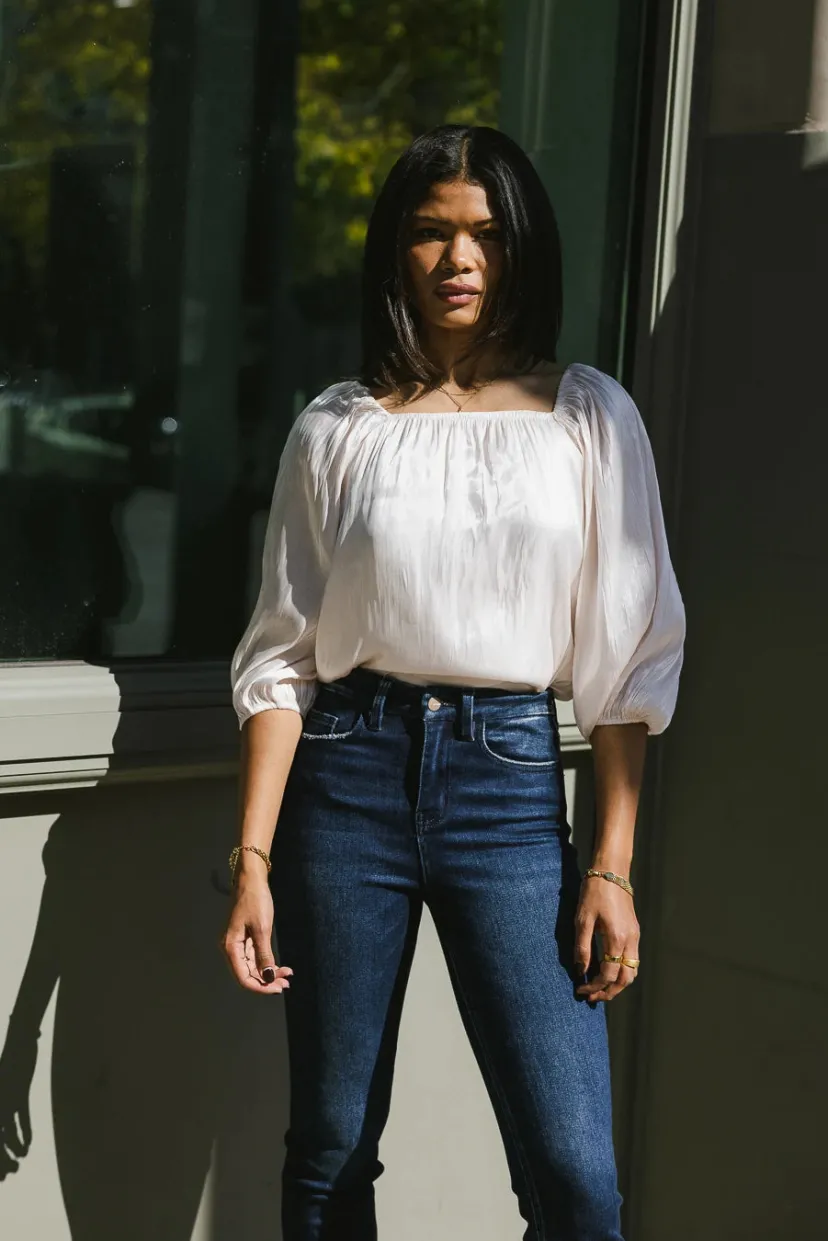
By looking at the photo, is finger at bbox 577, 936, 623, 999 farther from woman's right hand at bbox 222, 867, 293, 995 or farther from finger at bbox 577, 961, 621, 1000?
woman's right hand at bbox 222, 867, 293, 995

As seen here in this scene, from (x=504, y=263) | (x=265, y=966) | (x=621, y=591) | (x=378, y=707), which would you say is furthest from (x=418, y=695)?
(x=504, y=263)

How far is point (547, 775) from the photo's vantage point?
216 cm

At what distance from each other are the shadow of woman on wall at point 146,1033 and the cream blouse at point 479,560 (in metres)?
0.49

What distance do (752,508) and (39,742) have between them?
1434 millimetres

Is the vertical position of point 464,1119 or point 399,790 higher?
point 399,790

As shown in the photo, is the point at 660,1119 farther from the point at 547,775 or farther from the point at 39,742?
the point at 39,742

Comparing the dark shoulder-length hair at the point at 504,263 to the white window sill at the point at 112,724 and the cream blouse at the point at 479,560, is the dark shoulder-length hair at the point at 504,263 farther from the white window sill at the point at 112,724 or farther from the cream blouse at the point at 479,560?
the white window sill at the point at 112,724

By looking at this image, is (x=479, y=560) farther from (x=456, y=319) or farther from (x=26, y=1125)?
(x=26, y=1125)

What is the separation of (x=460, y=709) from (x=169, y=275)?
108cm

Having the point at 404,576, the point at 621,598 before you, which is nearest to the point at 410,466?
the point at 404,576

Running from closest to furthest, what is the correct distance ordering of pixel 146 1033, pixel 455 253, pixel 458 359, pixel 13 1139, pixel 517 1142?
pixel 517 1142
pixel 455 253
pixel 458 359
pixel 13 1139
pixel 146 1033

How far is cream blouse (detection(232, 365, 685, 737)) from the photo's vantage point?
6.98 ft

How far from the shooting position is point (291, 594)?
2.28 metres

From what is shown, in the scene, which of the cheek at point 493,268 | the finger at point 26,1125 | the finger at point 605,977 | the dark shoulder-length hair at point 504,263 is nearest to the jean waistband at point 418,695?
the finger at point 605,977
